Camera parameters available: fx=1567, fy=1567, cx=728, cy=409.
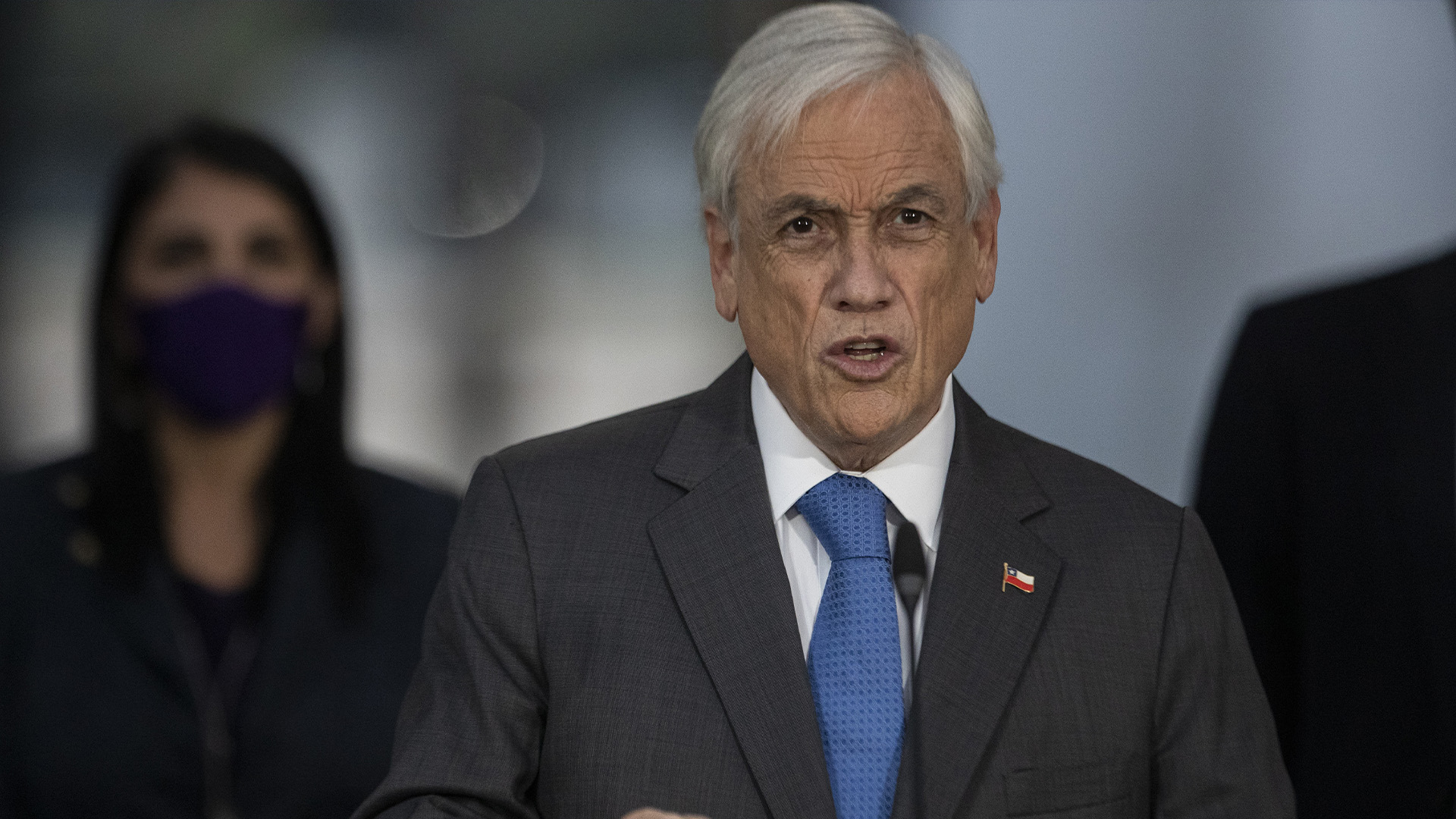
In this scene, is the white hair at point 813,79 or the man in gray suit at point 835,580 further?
the white hair at point 813,79

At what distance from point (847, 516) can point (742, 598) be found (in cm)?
15

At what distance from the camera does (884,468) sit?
5.58 feet

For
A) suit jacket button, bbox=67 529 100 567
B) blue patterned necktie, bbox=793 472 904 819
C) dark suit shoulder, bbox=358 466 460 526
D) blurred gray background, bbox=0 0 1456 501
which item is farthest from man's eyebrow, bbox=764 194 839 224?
suit jacket button, bbox=67 529 100 567

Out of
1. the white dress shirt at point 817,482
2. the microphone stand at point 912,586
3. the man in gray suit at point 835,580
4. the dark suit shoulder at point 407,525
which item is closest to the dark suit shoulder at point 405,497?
the dark suit shoulder at point 407,525

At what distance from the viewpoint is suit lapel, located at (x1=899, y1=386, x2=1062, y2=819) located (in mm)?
1518

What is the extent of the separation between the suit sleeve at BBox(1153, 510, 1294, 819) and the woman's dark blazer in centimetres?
152

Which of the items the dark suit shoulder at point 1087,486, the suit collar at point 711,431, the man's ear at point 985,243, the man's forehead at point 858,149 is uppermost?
the man's forehead at point 858,149

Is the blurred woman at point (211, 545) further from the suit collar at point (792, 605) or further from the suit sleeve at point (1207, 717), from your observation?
the suit sleeve at point (1207, 717)

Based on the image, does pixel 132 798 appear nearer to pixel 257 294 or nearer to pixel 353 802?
pixel 353 802

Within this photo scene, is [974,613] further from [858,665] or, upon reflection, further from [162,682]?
[162,682]

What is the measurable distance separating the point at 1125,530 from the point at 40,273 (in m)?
2.31

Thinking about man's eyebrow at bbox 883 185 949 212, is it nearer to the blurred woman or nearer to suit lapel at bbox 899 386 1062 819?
suit lapel at bbox 899 386 1062 819

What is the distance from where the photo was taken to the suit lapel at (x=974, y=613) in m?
1.52

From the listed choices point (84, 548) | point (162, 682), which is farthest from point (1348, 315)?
point (84, 548)
